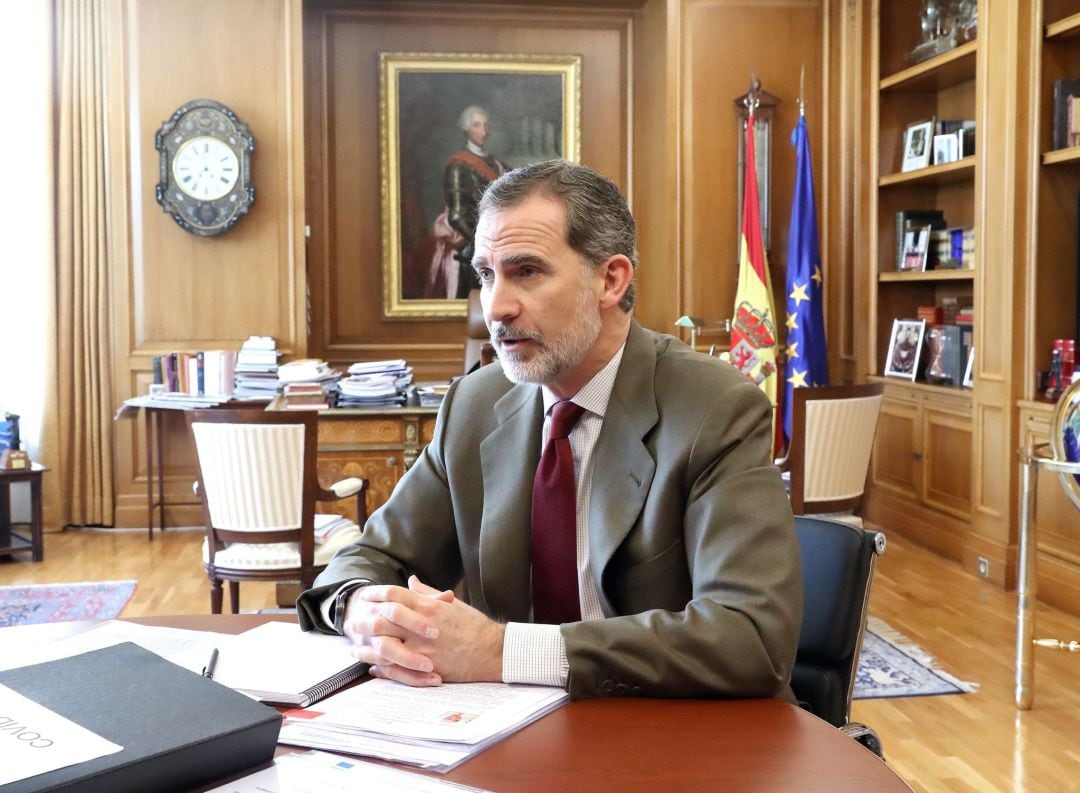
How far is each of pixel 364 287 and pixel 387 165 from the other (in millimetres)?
745

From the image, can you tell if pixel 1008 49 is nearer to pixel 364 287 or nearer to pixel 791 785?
pixel 364 287

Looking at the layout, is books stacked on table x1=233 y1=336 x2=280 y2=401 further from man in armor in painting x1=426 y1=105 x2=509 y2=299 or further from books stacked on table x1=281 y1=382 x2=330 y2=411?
man in armor in painting x1=426 y1=105 x2=509 y2=299

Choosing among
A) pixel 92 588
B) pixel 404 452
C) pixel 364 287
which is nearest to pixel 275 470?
pixel 404 452

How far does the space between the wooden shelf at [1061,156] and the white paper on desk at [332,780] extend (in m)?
4.24

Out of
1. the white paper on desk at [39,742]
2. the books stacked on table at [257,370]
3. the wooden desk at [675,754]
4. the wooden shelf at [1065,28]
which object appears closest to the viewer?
the white paper on desk at [39,742]

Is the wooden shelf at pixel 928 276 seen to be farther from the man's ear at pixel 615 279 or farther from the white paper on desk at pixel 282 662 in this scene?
the white paper on desk at pixel 282 662

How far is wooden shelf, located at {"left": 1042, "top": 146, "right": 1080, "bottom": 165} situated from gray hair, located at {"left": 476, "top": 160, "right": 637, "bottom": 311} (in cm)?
345

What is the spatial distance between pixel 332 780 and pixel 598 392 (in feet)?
2.67

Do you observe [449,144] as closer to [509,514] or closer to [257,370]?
[257,370]

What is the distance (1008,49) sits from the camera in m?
4.82

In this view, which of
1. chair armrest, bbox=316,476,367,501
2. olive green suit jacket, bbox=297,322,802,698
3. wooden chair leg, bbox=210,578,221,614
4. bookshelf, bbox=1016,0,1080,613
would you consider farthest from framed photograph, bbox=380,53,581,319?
olive green suit jacket, bbox=297,322,802,698

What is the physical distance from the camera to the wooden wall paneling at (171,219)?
6227 millimetres

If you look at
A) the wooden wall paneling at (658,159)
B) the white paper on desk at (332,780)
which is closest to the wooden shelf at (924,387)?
the wooden wall paneling at (658,159)

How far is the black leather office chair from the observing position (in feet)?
5.46
